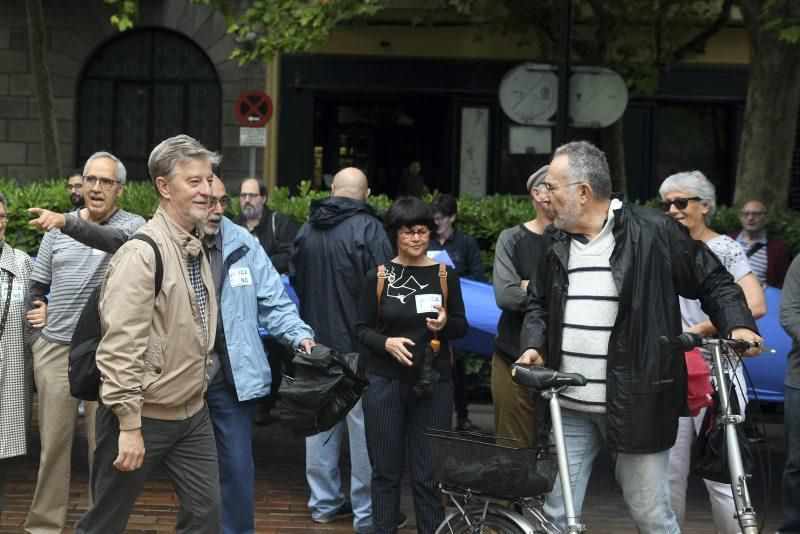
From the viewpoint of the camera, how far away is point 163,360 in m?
4.78

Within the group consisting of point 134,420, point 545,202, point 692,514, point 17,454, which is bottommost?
point 692,514

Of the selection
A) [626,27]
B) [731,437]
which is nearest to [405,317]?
[731,437]

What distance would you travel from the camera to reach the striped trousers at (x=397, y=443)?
6.30 meters

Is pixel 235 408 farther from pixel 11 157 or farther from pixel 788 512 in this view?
pixel 11 157

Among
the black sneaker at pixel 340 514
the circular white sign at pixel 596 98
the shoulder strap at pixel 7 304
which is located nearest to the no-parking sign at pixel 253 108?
the circular white sign at pixel 596 98

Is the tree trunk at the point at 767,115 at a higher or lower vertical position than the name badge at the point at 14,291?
higher

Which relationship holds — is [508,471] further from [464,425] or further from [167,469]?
[464,425]

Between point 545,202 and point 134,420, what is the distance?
2759 mm

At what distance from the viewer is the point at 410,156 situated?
20844 mm

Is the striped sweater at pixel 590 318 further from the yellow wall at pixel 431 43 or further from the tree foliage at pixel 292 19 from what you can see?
the yellow wall at pixel 431 43

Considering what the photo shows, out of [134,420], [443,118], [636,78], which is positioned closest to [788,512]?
[134,420]

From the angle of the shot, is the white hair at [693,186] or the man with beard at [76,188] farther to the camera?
the man with beard at [76,188]

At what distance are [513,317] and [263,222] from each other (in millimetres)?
3877

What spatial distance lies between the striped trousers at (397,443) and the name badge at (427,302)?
0.39 metres
